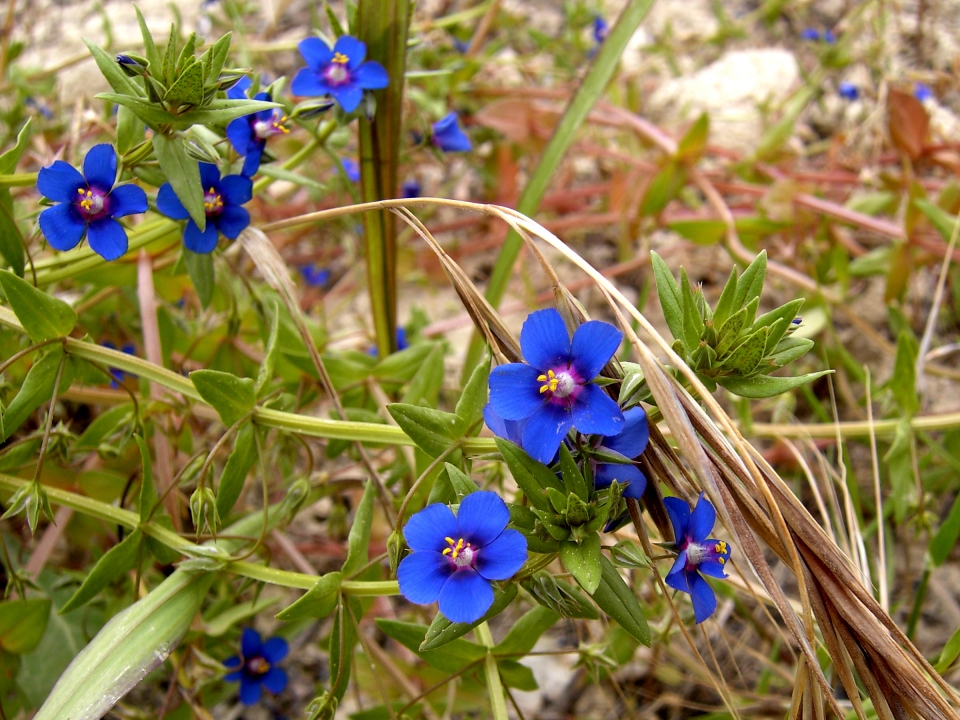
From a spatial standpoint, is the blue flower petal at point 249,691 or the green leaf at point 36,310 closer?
the green leaf at point 36,310

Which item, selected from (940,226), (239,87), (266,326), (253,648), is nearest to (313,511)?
(253,648)

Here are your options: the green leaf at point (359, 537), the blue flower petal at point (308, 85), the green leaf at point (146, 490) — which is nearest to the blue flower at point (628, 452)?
the green leaf at point (359, 537)

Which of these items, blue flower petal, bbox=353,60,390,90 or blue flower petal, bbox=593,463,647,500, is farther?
blue flower petal, bbox=353,60,390,90

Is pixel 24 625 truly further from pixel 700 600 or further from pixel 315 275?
pixel 315 275

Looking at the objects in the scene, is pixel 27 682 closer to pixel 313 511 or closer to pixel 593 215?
pixel 313 511

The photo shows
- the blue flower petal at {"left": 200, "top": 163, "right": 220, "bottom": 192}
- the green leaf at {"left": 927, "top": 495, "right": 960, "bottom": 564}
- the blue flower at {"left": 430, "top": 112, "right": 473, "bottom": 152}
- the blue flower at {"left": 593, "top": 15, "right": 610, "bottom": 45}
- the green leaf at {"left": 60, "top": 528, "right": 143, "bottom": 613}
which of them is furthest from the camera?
the blue flower at {"left": 593, "top": 15, "right": 610, "bottom": 45}

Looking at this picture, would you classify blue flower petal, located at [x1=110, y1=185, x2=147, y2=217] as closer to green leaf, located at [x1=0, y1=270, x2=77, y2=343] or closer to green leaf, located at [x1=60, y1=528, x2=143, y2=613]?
green leaf, located at [x1=0, y1=270, x2=77, y2=343]

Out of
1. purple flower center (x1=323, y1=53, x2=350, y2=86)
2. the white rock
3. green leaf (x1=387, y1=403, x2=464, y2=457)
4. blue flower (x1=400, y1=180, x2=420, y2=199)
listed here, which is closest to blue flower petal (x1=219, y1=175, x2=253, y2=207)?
purple flower center (x1=323, y1=53, x2=350, y2=86)

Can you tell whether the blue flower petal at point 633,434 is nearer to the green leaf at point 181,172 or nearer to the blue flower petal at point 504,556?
the blue flower petal at point 504,556
